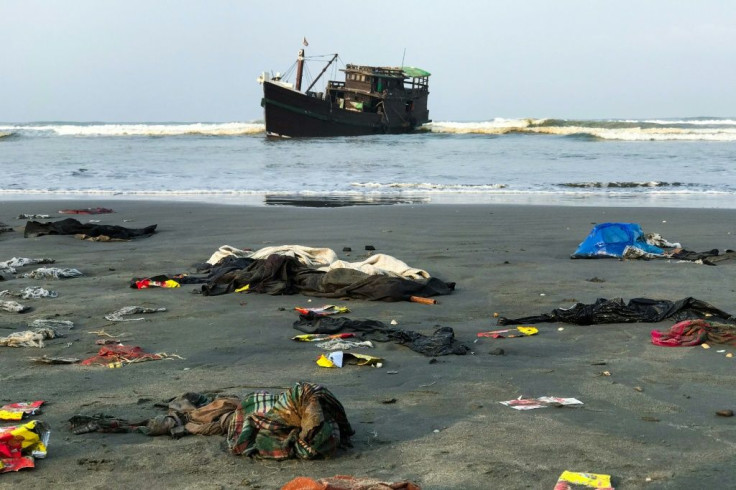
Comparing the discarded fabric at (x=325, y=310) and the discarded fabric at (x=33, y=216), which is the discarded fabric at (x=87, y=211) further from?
the discarded fabric at (x=325, y=310)

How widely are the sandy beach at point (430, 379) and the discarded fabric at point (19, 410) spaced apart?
0.33 ft

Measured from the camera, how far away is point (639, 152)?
3606 cm

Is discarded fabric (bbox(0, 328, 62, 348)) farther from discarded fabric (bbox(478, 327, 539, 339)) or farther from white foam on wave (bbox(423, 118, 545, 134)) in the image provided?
white foam on wave (bbox(423, 118, 545, 134))

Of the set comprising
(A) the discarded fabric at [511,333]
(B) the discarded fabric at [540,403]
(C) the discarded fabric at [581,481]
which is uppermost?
(C) the discarded fabric at [581,481]

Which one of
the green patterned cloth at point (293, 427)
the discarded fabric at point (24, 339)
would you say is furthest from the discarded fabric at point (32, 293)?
the green patterned cloth at point (293, 427)

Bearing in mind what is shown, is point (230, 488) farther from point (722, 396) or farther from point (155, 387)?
point (722, 396)

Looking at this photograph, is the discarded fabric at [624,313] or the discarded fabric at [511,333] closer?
the discarded fabric at [511,333]

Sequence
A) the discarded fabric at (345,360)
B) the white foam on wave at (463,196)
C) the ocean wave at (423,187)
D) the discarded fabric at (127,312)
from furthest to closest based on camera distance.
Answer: the ocean wave at (423,187) → the white foam on wave at (463,196) → the discarded fabric at (127,312) → the discarded fabric at (345,360)

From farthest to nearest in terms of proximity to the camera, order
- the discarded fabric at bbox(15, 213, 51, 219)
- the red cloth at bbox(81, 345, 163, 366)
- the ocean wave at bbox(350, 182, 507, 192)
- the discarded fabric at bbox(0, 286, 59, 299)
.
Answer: the ocean wave at bbox(350, 182, 507, 192) → the discarded fabric at bbox(15, 213, 51, 219) → the discarded fabric at bbox(0, 286, 59, 299) → the red cloth at bbox(81, 345, 163, 366)

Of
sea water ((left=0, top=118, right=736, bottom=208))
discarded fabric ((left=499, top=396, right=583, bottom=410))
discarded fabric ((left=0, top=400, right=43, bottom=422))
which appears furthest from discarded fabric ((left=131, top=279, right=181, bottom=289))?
sea water ((left=0, top=118, right=736, bottom=208))

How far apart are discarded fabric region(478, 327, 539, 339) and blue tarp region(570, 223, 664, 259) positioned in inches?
152

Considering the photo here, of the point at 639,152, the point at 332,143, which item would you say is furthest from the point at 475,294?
the point at 332,143

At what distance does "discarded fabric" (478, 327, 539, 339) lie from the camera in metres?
6.58

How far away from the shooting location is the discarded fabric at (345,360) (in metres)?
5.65
